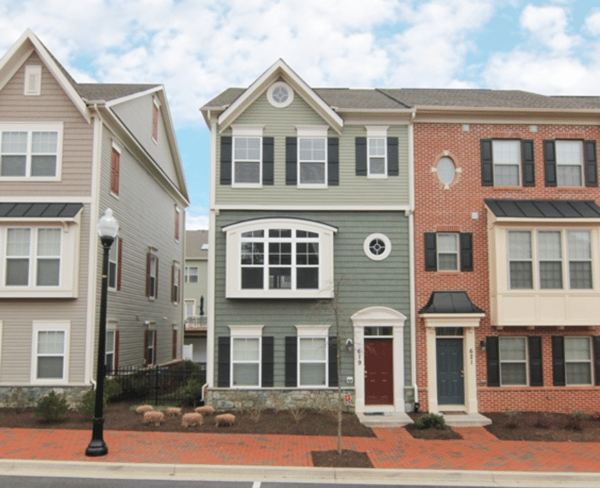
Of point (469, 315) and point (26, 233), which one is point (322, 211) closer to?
point (469, 315)

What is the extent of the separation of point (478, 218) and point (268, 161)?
6880 millimetres

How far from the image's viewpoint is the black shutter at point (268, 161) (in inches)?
737

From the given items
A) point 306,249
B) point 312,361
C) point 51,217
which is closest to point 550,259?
point 306,249

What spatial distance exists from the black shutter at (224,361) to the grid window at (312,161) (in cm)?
547

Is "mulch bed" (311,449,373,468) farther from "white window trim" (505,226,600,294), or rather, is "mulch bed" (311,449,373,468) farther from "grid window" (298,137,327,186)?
"grid window" (298,137,327,186)

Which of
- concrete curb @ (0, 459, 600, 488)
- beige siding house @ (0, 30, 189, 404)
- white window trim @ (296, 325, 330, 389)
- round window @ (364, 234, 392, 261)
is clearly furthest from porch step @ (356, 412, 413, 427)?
beige siding house @ (0, 30, 189, 404)

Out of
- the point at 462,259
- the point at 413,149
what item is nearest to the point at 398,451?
the point at 462,259

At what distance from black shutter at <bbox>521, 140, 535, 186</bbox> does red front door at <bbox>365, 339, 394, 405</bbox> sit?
6.83m

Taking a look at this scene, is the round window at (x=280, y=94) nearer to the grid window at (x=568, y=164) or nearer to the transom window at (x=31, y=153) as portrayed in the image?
the transom window at (x=31, y=153)

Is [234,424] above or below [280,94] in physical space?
below

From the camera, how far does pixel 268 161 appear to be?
739 inches

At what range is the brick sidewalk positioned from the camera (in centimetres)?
1212

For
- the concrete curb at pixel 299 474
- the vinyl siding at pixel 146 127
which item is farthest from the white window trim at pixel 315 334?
the vinyl siding at pixel 146 127

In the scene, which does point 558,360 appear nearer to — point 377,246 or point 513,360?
point 513,360
